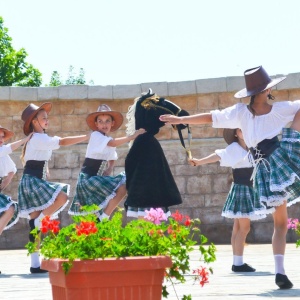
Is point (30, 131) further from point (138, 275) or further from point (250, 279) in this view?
point (138, 275)

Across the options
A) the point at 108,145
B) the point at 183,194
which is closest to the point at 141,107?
the point at 108,145

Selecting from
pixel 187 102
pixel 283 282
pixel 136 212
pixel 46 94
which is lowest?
pixel 283 282

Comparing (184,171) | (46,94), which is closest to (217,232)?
(184,171)

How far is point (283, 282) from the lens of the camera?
7.61 metres

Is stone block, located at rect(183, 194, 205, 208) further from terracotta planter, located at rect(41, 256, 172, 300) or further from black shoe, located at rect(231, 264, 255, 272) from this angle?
terracotta planter, located at rect(41, 256, 172, 300)

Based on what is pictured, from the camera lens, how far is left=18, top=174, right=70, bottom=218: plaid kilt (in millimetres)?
10898

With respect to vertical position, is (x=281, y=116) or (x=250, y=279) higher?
(x=281, y=116)

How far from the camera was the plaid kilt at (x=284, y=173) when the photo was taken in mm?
7664

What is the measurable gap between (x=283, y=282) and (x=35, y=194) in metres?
3.98

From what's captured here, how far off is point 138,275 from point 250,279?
350 cm

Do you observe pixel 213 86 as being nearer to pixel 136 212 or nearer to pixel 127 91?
pixel 127 91

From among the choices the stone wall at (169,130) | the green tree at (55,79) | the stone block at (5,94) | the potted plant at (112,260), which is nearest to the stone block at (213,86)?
the stone wall at (169,130)

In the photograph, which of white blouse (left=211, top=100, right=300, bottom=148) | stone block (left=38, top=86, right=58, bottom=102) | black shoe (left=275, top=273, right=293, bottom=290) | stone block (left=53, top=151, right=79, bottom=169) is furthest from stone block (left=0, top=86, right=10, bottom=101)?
black shoe (left=275, top=273, right=293, bottom=290)

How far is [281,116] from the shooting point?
25.8 feet
